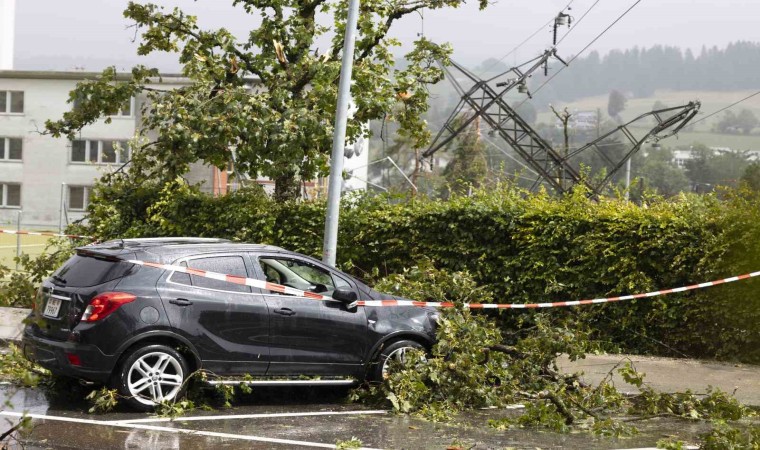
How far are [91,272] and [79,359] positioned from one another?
2.77 feet

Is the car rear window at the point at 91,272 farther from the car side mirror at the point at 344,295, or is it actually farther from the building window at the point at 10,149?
the building window at the point at 10,149

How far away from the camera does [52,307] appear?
9.45 meters

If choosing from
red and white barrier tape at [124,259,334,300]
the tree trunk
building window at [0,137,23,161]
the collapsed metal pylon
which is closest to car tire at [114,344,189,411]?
red and white barrier tape at [124,259,334,300]

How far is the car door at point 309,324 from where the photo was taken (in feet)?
32.8

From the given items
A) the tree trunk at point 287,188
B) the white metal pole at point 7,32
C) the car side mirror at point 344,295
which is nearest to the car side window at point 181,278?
the car side mirror at point 344,295

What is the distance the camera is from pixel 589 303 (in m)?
13.9

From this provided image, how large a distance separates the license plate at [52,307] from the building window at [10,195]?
6162cm

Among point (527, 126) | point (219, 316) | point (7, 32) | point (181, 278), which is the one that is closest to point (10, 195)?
point (7, 32)

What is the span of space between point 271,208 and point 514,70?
1857 centimetres

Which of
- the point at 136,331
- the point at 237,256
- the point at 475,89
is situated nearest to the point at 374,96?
the point at 237,256

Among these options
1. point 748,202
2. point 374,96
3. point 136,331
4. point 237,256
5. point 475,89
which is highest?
point 475,89

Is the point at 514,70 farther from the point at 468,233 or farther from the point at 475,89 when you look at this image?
the point at 468,233

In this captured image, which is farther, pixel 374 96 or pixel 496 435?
pixel 374 96

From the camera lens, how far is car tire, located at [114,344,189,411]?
9219mm
